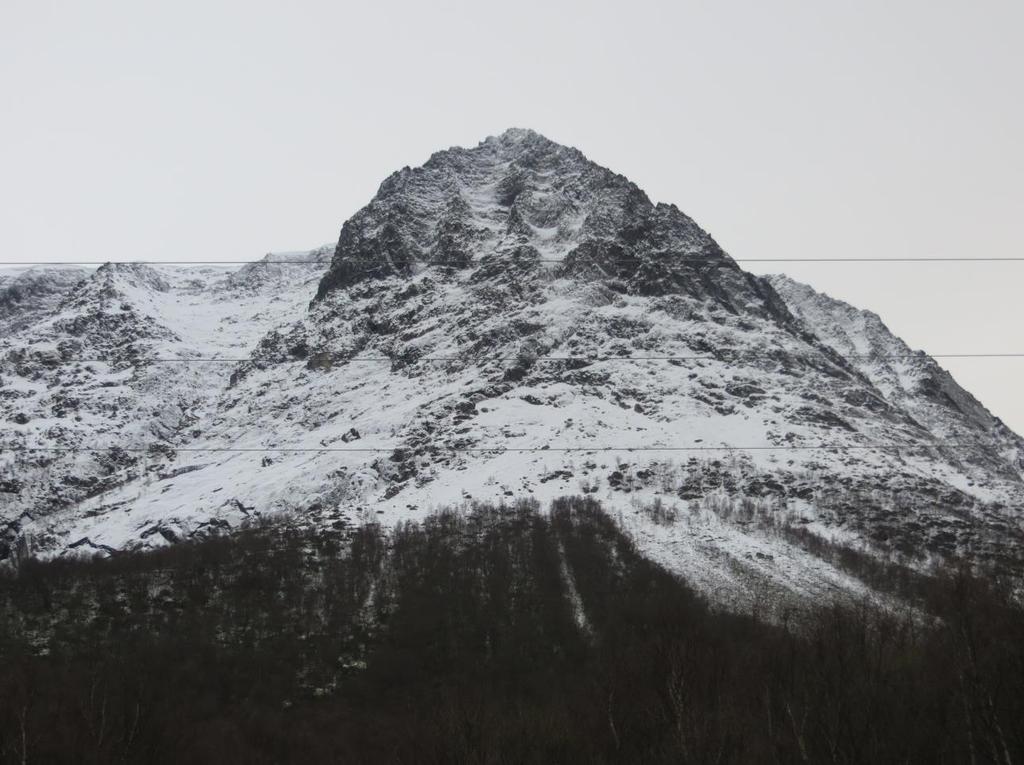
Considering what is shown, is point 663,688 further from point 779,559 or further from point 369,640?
Result: point 779,559

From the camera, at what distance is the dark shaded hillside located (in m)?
36.9

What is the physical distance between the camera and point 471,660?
9925cm

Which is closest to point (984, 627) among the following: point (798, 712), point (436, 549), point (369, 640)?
point (798, 712)

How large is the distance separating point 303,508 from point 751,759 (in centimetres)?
14358

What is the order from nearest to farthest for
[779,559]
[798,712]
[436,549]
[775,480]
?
[798,712], [779,559], [436,549], [775,480]

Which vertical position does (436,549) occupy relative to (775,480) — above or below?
below

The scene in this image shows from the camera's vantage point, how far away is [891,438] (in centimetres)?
19575

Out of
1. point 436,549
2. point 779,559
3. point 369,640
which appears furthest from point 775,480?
point 369,640

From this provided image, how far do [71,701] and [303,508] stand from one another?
107834 mm

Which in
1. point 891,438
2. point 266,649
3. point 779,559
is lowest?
point 266,649

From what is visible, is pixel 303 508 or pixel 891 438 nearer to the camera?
pixel 303 508

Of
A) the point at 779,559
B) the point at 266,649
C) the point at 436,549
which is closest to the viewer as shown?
the point at 266,649

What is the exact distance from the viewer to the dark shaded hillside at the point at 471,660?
3691 cm

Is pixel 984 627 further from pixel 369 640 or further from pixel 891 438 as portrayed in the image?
pixel 891 438
